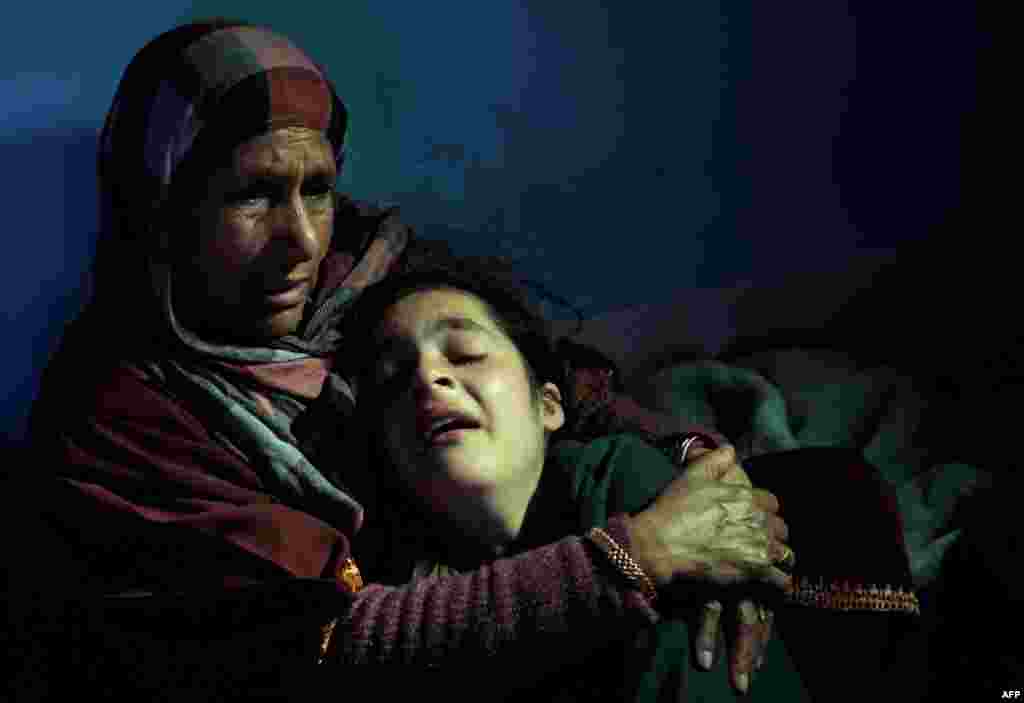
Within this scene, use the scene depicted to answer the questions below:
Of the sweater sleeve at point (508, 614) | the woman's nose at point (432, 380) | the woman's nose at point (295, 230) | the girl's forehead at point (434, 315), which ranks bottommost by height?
the sweater sleeve at point (508, 614)

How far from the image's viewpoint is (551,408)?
189cm

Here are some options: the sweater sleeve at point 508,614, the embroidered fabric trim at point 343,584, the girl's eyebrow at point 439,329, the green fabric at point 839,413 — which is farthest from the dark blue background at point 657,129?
the sweater sleeve at point 508,614

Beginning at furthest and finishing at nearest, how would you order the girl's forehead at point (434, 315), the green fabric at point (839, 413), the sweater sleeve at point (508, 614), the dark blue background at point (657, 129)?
the dark blue background at point (657, 129) < the green fabric at point (839, 413) < the girl's forehead at point (434, 315) < the sweater sleeve at point (508, 614)

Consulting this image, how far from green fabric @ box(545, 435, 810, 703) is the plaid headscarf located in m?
0.33

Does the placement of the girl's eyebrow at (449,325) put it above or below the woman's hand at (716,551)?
above

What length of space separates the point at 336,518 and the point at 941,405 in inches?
44.3

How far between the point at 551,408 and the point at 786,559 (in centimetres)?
43

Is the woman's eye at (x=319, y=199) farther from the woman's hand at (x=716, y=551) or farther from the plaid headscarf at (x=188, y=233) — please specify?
the woman's hand at (x=716, y=551)

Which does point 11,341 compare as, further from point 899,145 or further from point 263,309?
point 899,145

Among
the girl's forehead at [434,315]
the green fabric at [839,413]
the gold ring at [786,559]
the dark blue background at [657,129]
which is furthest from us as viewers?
the dark blue background at [657,129]

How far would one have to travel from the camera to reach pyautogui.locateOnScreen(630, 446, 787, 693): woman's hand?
5.05ft

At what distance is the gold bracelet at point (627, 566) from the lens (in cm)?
151

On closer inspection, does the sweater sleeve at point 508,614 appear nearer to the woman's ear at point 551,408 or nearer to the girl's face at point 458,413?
the girl's face at point 458,413

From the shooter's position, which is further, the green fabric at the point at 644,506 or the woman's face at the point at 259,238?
the woman's face at the point at 259,238
